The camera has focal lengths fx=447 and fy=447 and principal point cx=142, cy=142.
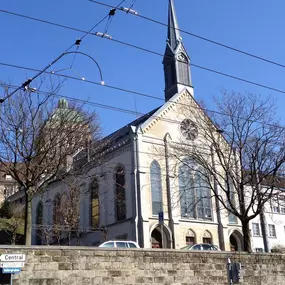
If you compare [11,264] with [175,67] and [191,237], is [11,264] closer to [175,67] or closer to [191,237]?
[191,237]

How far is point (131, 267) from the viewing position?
15.7 metres

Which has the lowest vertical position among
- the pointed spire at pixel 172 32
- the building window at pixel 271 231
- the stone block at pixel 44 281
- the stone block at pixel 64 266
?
the stone block at pixel 44 281

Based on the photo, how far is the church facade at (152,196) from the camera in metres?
37.2

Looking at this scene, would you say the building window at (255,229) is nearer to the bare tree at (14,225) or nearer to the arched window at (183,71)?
the arched window at (183,71)

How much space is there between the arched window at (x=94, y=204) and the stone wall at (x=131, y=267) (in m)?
24.2

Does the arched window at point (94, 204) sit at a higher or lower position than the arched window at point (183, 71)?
lower

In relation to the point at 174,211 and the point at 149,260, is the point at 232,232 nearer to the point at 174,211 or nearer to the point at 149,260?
the point at 174,211

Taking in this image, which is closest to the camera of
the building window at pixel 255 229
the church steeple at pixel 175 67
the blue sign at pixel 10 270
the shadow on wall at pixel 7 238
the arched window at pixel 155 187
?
the blue sign at pixel 10 270

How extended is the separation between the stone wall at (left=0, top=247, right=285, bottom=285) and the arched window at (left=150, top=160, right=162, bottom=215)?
18.5m

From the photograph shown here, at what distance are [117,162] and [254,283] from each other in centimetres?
2249

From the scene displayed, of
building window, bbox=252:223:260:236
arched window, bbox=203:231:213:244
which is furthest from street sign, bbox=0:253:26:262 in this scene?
building window, bbox=252:223:260:236

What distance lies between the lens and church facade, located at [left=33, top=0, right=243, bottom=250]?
37.2m

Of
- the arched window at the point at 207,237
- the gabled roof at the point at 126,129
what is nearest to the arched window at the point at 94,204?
the gabled roof at the point at 126,129

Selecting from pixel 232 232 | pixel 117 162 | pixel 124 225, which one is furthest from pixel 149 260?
pixel 232 232
